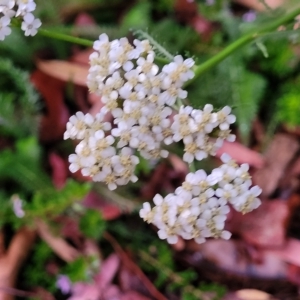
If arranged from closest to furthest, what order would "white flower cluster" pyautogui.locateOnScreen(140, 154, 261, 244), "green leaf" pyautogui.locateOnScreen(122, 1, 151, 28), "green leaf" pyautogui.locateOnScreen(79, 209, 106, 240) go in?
1. "white flower cluster" pyautogui.locateOnScreen(140, 154, 261, 244)
2. "green leaf" pyautogui.locateOnScreen(79, 209, 106, 240)
3. "green leaf" pyautogui.locateOnScreen(122, 1, 151, 28)

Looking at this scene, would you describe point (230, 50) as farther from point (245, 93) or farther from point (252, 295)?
point (252, 295)

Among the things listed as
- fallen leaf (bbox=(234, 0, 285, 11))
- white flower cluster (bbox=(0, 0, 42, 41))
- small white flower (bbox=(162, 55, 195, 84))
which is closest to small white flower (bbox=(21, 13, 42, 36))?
white flower cluster (bbox=(0, 0, 42, 41))

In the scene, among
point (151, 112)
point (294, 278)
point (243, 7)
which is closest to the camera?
point (151, 112)

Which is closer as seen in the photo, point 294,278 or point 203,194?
point 203,194

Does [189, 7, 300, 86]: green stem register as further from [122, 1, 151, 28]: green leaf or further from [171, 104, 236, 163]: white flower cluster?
[122, 1, 151, 28]: green leaf

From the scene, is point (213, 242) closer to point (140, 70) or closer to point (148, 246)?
point (148, 246)

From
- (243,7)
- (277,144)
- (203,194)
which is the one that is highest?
(243,7)

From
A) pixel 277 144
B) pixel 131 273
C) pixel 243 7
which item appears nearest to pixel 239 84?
pixel 277 144
